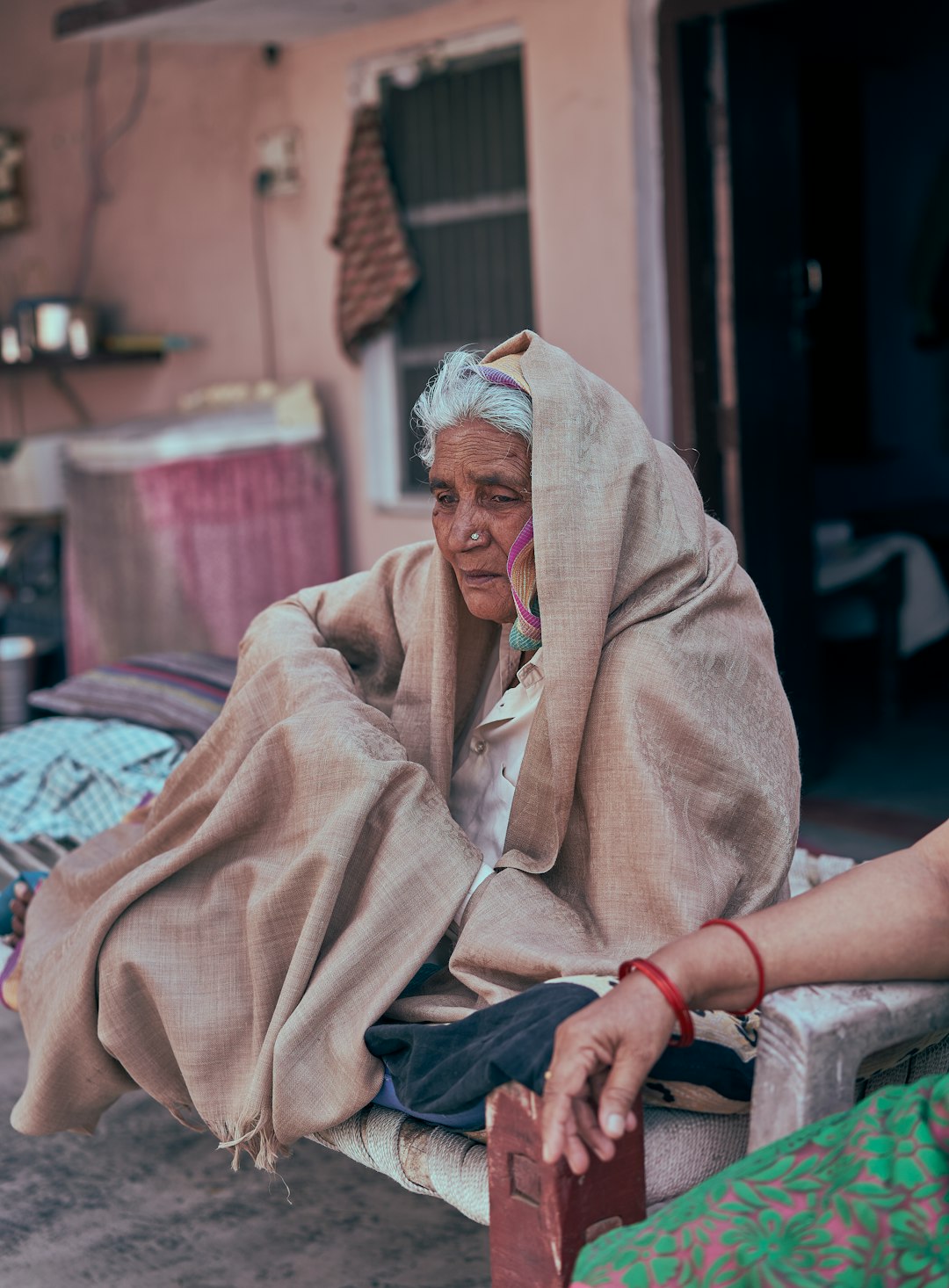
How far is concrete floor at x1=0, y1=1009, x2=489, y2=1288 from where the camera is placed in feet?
8.45

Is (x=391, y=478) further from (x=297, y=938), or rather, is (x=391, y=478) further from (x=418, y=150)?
(x=297, y=938)

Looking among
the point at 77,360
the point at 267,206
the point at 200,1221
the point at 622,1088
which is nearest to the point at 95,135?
the point at 77,360

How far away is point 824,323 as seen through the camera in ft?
26.9

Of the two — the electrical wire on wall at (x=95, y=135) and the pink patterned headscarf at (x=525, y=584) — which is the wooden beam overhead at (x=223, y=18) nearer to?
the electrical wire on wall at (x=95, y=135)

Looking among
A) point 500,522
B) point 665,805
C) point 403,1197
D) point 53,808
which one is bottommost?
point 403,1197

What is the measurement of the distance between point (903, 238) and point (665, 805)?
714cm

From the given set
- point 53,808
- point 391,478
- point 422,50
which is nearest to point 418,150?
point 422,50

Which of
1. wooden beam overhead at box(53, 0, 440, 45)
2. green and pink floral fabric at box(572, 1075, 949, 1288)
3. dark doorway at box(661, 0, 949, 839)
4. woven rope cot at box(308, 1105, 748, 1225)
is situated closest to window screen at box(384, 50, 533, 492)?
wooden beam overhead at box(53, 0, 440, 45)

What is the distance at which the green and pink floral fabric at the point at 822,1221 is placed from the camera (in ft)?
4.61

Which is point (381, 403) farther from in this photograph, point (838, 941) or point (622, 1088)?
point (622, 1088)

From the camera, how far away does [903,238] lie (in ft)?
27.5

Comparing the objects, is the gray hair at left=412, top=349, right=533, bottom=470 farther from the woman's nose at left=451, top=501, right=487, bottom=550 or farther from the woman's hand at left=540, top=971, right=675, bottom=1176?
the woman's hand at left=540, top=971, right=675, bottom=1176

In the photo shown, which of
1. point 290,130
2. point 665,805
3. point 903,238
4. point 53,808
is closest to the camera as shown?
point 665,805

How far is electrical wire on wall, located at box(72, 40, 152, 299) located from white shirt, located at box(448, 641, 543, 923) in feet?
16.0
